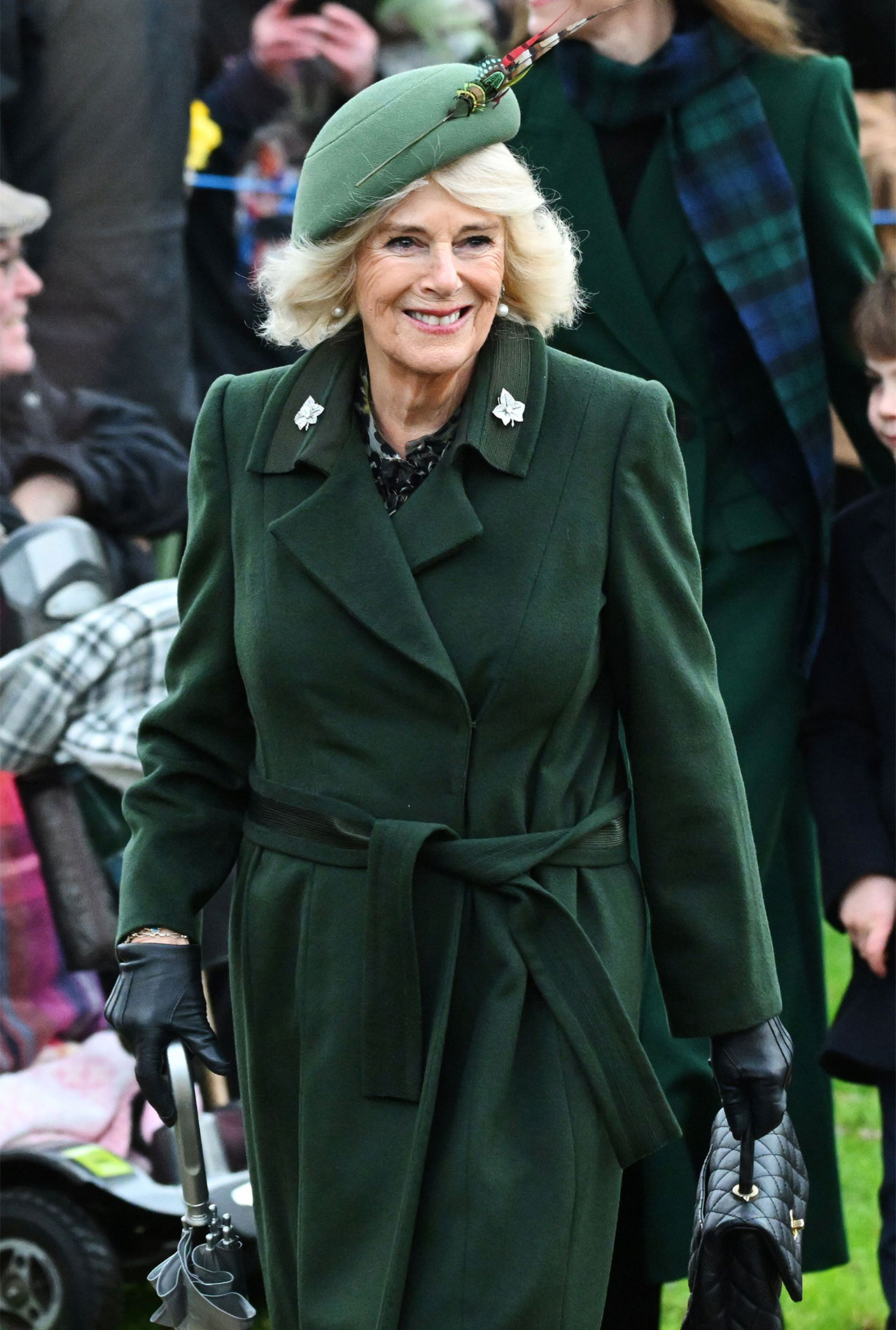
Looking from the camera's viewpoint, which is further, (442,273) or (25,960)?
(25,960)

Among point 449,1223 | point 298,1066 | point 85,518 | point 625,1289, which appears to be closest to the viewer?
point 449,1223

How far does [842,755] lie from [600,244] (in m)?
1.05

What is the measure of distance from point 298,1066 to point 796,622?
1.52 m

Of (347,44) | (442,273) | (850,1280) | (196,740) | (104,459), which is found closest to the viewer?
(442,273)

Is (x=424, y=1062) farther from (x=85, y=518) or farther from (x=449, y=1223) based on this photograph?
(x=85, y=518)

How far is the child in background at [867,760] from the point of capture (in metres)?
3.70

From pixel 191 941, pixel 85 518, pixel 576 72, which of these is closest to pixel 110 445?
pixel 85 518

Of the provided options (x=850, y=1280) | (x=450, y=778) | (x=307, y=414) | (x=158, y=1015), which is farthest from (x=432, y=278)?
(x=850, y=1280)

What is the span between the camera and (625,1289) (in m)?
3.68

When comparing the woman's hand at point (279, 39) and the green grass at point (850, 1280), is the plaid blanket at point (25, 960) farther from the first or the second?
the woman's hand at point (279, 39)

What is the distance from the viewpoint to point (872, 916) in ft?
12.2

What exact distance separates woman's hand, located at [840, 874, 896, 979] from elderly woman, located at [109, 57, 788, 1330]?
3.15 ft

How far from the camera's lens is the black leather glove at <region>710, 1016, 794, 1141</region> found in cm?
276

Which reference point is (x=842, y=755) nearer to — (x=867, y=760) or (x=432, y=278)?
(x=867, y=760)
